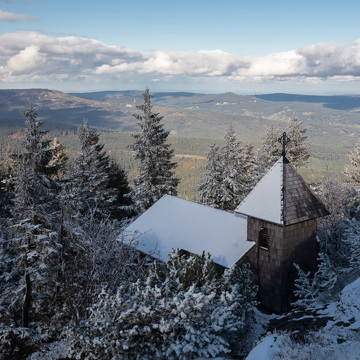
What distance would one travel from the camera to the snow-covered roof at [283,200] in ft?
53.7

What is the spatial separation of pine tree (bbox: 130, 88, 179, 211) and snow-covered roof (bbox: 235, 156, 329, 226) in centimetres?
1390

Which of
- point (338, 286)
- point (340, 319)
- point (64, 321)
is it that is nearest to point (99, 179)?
point (64, 321)

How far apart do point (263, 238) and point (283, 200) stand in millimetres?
2465

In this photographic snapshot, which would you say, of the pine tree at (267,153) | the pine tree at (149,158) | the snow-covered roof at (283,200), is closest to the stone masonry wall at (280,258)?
the snow-covered roof at (283,200)

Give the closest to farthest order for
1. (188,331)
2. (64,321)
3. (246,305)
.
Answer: (188,331) → (246,305) → (64,321)

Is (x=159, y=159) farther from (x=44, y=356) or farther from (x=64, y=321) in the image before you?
(x=44, y=356)

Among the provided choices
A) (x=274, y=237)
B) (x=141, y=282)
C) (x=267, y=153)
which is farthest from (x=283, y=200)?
(x=267, y=153)

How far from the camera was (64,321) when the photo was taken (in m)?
15.1

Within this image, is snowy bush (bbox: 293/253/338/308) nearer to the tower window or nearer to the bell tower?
the bell tower

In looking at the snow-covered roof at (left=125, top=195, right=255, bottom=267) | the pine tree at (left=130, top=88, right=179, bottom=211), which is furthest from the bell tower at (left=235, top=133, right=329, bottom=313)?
the pine tree at (left=130, top=88, right=179, bottom=211)

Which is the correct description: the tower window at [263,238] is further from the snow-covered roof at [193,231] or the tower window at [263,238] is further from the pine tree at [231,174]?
the pine tree at [231,174]

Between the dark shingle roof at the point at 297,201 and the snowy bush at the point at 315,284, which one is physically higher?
the dark shingle roof at the point at 297,201

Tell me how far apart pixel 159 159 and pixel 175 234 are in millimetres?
11734

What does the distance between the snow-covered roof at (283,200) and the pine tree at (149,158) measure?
13900 millimetres
